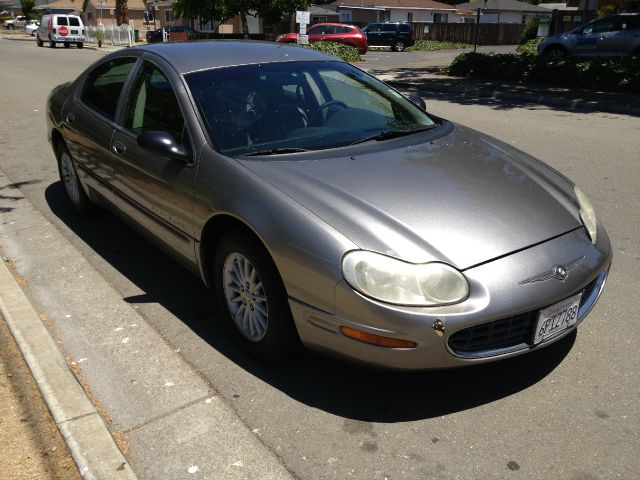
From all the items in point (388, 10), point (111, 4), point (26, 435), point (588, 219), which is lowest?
point (26, 435)

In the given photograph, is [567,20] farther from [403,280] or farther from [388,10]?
[403,280]

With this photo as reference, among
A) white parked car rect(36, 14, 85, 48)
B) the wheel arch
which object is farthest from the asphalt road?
white parked car rect(36, 14, 85, 48)

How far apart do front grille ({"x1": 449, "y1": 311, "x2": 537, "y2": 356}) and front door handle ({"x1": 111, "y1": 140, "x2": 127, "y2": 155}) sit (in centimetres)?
263

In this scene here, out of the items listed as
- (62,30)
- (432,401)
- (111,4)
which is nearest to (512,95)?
(432,401)

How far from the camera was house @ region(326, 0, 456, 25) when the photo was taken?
156ft

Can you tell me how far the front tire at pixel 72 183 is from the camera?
5531 mm

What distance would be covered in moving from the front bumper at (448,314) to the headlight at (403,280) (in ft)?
0.12

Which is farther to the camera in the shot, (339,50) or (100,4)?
(100,4)

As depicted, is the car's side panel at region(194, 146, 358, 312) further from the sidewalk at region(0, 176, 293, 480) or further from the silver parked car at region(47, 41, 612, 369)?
the sidewalk at region(0, 176, 293, 480)

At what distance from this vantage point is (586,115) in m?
11.4

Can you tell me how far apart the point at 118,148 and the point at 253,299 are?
68.1 inches

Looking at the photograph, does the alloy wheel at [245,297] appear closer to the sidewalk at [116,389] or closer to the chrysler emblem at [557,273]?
the sidewalk at [116,389]

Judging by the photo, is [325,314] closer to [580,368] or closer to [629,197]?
[580,368]

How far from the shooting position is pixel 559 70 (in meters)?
15.0
